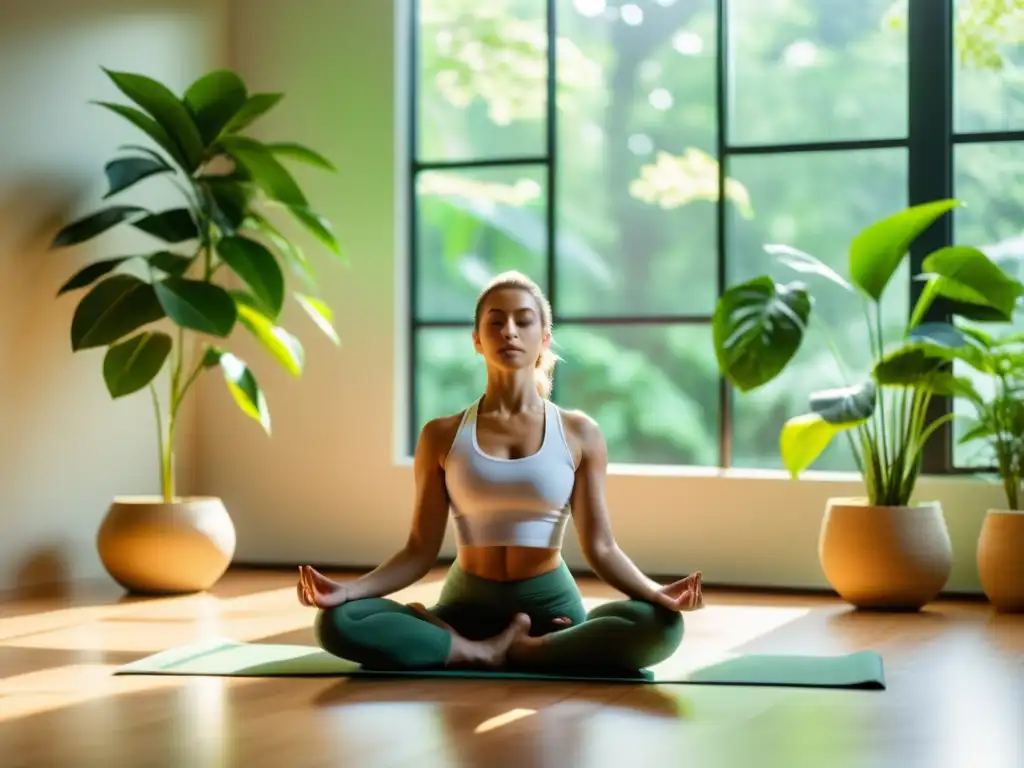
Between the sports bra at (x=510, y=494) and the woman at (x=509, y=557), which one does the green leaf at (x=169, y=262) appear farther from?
the sports bra at (x=510, y=494)

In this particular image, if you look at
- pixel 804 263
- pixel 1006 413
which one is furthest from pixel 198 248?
pixel 1006 413

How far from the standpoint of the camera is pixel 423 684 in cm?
315

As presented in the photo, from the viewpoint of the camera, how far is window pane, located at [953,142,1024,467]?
513 cm

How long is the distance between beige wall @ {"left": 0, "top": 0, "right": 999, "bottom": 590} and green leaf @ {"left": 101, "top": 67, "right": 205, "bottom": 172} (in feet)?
1.24

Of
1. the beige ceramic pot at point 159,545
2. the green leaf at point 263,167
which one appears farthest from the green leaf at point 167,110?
the beige ceramic pot at point 159,545

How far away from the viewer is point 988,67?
203 inches

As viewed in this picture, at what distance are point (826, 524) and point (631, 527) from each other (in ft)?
2.95

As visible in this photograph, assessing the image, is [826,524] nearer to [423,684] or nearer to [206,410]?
[423,684]

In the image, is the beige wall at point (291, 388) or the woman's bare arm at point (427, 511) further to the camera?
the beige wall at point (291, 388)

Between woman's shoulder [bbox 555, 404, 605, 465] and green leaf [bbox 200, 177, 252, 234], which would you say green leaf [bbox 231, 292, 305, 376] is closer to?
green leaf [bbox 200, 177, 252, 234]

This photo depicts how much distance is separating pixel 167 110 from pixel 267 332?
0.78 m

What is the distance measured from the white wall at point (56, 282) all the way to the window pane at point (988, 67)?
2.83 m

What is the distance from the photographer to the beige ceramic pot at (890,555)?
456 centimetres

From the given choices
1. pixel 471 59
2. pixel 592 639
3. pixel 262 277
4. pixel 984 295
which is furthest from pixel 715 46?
pixel 592 639
